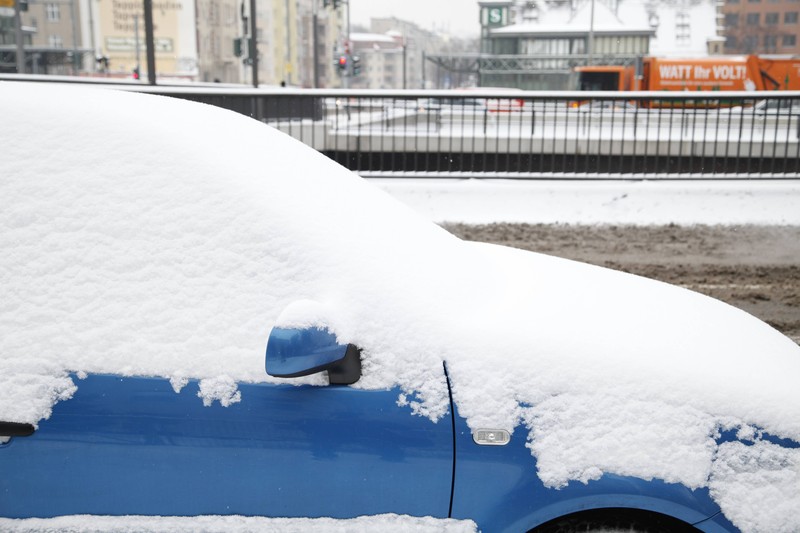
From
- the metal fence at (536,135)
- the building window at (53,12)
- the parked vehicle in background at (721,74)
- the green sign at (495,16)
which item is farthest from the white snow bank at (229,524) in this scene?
the building window at (53,12)

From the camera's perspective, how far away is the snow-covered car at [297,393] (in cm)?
216

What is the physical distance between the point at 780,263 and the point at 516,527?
720 cm

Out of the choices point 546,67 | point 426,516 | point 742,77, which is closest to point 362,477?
point 426,516

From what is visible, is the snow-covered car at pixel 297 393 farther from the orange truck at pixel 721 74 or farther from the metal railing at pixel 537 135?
the orange truck at pixel 721 74

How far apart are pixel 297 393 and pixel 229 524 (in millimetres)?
395

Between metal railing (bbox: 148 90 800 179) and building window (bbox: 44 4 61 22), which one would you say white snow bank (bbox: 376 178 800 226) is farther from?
building window (bbox: 44 4 61 22)

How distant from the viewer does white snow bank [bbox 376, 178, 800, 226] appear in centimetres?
1073

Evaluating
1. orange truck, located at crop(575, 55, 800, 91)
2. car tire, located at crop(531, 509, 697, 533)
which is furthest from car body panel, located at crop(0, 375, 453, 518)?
orange truck, located at crop(575, 55, 800, 91)

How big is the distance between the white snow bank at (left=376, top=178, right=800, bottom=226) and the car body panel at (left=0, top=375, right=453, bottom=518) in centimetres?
841

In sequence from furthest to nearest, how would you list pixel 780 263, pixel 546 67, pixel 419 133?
1. pixel 546 67
2. pixel 419 133
3. pixel 780 263

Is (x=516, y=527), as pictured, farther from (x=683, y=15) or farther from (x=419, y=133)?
(x=683, y=15)

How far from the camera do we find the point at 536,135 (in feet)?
41.3

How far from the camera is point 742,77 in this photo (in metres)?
37.0

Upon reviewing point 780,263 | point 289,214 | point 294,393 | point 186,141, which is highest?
point 186,141
